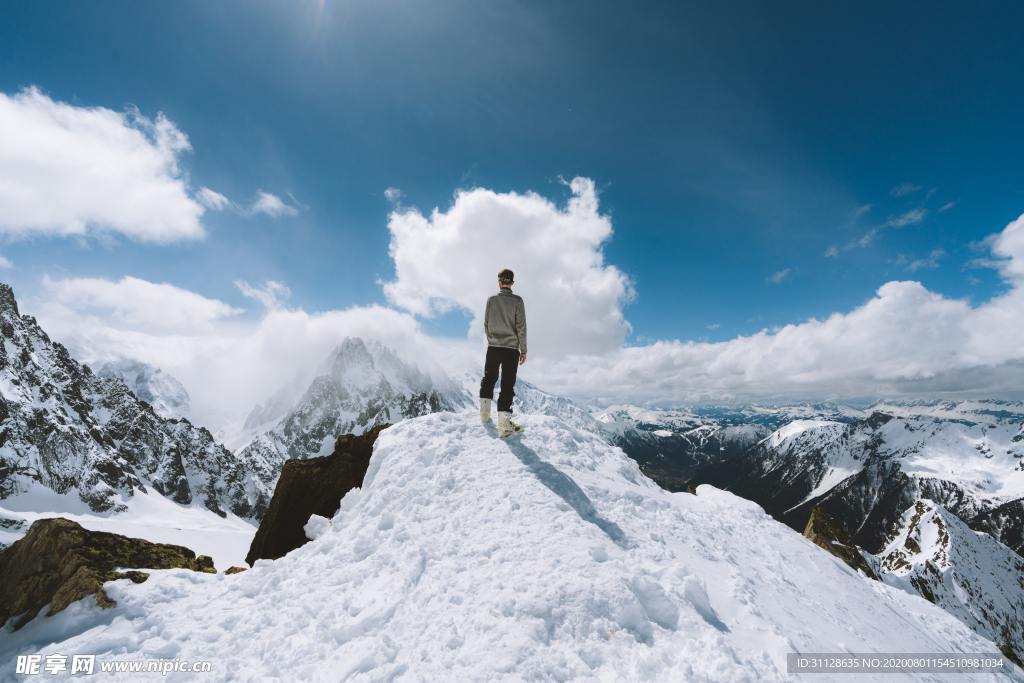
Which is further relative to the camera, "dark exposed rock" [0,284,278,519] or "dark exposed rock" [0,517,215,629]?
"dark exposed rock" [0,284,278,519]

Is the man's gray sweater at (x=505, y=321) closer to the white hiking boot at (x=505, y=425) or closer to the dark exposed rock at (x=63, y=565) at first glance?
the white hiking boot at (x=505, y=425)

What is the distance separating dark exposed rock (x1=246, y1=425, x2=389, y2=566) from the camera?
15.4 m

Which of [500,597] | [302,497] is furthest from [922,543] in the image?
[500,597]

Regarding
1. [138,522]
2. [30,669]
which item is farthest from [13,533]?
[30,669]

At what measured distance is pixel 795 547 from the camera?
13.3 metres

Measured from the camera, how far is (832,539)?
26.5m

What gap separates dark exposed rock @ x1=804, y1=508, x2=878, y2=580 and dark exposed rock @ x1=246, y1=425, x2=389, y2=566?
24480 millimetres

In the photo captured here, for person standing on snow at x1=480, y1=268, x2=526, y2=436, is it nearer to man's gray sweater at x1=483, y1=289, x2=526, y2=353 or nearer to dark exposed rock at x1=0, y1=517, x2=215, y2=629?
man's gray sweater at x1=483, y1=289, x2=526, y2=353

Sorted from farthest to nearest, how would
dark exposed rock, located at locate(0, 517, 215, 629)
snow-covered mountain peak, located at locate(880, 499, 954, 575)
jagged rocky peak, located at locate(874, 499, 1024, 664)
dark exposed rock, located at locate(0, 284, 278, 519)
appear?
dark exposed rock, located at locate(0, 284, 278, 519), snow-covered mountain peak, located at locate(880, 499, 954, 575), jagged rocky peak, located at locate(874, 499, 1024, 664), dark exposed rock, located at locate(0, 517, 215, 629)

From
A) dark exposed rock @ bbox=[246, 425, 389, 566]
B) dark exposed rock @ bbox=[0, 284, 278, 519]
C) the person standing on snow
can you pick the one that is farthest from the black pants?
dark exposed rock @ bbox=[0, 284, 278, 519]

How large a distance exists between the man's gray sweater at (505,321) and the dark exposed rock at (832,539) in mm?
21957

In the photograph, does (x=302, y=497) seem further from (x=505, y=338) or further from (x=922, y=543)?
(x=922, y=543)

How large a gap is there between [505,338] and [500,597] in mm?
7838

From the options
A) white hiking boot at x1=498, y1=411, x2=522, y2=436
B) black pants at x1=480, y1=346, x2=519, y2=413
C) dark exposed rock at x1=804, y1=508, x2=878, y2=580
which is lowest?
dark exposed rock at x1=804, y1=508, x2=878, y2=580
